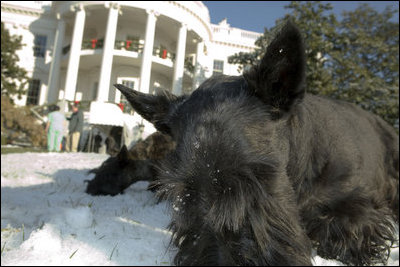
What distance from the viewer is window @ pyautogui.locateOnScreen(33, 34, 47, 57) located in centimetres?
3381

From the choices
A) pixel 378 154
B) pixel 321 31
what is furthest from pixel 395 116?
pixel 378 154

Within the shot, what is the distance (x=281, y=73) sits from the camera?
1672mm

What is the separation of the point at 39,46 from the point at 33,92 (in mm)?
6182

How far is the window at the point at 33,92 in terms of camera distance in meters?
30.4

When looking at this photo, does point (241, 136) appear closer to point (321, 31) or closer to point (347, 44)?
point (321, 31)

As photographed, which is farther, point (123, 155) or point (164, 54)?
point (123, 155)

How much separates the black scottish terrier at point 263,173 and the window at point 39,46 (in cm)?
3668

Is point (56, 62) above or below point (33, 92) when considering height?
above

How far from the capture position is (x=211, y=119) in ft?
5.38

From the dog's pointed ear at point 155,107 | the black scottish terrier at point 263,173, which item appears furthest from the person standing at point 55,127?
the black scottish terrier at point 263,173

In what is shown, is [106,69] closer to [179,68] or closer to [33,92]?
[179,68]

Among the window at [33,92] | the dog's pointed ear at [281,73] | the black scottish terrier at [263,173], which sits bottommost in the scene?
the black scottish terrier at [263,173]

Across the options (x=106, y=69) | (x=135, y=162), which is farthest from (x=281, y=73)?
(x=135, y=162)

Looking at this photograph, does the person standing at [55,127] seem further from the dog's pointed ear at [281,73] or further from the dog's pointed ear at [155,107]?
the dog's pointed ear at [281,73]
